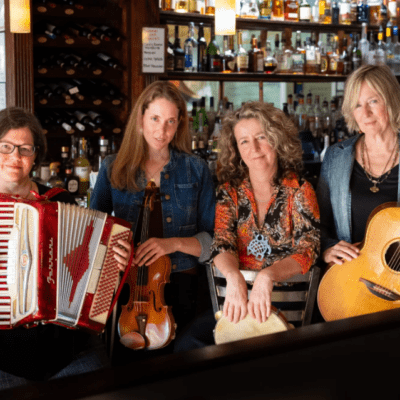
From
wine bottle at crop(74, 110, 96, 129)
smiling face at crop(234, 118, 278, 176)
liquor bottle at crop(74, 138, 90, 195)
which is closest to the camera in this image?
smiling face at crop(234, 118, 278, 176)

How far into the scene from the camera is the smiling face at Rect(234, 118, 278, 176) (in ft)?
6.31

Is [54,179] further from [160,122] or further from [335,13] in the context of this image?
[335,13]

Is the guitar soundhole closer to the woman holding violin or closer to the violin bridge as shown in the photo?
the woman holding violin

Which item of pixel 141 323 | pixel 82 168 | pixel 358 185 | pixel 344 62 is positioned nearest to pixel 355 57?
pixel 344 62

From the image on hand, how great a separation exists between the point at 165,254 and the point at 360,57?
11.2ft

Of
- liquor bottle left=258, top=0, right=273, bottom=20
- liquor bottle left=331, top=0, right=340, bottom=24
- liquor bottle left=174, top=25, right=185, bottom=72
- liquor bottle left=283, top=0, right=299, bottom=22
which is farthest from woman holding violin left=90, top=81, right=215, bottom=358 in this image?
liquor bottle left=331, top=0, right=340, bottom=24

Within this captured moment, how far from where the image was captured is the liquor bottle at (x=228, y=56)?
412cm

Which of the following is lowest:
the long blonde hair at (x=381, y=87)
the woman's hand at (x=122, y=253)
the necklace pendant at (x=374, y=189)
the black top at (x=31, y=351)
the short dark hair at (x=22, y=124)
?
the black top at (x=31, y=351)

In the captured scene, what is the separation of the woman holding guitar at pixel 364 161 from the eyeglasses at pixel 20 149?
3.49 feet

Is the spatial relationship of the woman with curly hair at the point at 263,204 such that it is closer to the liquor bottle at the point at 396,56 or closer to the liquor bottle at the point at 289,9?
the liquor bottle at the point at 289,9

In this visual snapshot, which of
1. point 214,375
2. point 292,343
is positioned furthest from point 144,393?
point 292,343

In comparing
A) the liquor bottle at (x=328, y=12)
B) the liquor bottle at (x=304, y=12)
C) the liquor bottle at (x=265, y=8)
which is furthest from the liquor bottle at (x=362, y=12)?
the liquor bottle at (x=265, y=8)

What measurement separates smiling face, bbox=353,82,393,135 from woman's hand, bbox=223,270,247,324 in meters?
0.79

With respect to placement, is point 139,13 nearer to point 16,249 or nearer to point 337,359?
point 16,249
